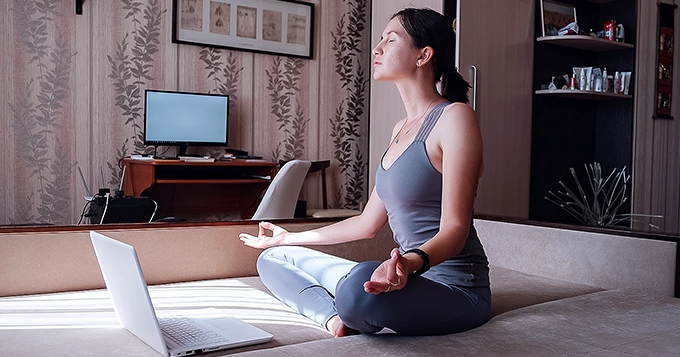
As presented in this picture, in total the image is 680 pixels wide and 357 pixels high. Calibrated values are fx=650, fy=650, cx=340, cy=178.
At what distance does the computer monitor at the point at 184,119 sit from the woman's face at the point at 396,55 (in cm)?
307

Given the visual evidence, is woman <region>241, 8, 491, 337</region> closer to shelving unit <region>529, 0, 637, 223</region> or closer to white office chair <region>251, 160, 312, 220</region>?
white office chair <region>251, 160, 312, 220</region>

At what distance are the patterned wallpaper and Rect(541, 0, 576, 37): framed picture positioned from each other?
6.20 ft

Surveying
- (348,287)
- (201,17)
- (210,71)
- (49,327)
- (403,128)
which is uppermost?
(201,17)

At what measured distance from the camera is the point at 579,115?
181 inches

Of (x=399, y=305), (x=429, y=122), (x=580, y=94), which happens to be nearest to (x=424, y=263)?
(x=399, y=305)

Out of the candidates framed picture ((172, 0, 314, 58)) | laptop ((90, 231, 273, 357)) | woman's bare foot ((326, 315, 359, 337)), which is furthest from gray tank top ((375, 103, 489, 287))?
framed picture ((172, 0, 314, 58))

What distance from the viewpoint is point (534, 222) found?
227cm

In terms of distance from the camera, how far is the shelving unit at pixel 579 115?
14.4 ft

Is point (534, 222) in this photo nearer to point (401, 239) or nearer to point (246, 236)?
point (401, 239)

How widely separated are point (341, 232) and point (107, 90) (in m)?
3.16

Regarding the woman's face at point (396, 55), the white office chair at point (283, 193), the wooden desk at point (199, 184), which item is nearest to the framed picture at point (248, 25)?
the wooden desk at point (199, 184)

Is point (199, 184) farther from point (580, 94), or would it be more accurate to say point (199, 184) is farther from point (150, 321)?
point (150, 321)

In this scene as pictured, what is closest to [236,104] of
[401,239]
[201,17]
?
[201,17]

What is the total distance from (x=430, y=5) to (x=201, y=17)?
1713mm
